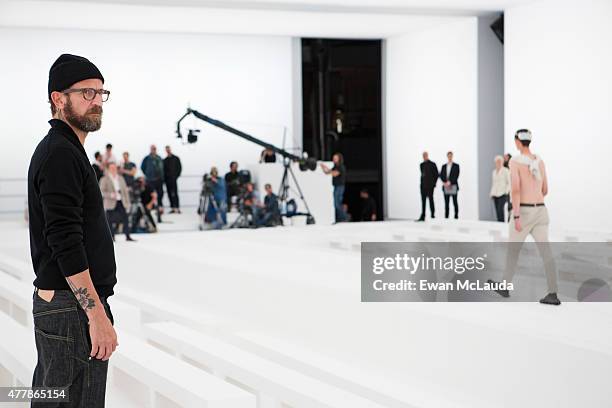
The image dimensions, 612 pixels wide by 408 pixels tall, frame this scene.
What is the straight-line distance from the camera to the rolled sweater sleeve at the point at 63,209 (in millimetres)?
2367

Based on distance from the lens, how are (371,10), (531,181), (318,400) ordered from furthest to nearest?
(371,10), (531,181), (318,400)

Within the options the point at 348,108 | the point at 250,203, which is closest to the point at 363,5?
the point at 250,203

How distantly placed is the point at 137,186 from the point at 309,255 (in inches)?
243

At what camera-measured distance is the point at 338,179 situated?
1781 cm

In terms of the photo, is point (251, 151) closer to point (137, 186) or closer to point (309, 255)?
point (137, 186)

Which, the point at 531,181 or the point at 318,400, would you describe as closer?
the point at 318,400

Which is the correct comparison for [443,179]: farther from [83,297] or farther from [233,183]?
[83,297]

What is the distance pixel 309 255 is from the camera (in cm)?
1070

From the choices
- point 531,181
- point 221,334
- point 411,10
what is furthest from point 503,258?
point 411,10

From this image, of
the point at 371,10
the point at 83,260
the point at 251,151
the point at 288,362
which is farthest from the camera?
the point at 251,151

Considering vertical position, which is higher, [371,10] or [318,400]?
[371,10]

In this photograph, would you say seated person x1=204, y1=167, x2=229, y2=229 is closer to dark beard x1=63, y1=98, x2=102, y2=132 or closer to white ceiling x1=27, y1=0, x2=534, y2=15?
white ceiling x1=27, y1=0, x2=534, y2=15

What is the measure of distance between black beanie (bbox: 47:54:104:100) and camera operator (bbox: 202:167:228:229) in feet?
46.8

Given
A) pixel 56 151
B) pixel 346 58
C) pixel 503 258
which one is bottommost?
pixel 503 258
